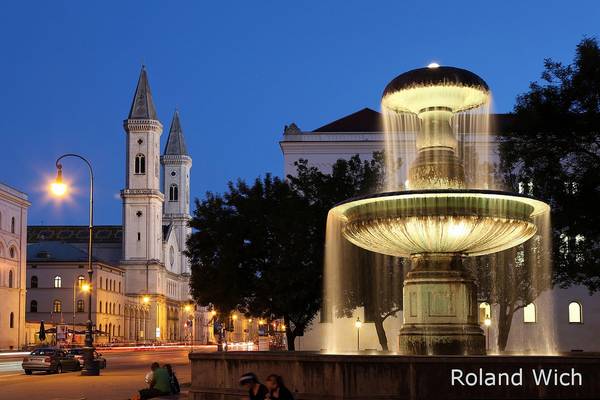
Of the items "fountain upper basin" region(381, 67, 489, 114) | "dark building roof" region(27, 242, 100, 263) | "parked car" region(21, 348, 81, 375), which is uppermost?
"dark building roof" region(27, 242, 100, 263)

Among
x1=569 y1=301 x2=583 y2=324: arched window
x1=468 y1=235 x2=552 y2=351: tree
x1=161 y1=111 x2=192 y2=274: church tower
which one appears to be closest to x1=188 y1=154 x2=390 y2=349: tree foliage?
x1=468 y1=235 x2=552 y2=351: tree

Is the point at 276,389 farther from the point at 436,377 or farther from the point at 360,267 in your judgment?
the point at 360,267

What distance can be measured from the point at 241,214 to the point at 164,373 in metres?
19.8

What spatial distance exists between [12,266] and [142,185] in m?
55.4

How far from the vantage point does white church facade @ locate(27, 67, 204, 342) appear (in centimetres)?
11556

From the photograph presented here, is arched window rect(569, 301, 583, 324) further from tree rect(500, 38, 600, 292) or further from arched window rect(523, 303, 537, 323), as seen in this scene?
tree rect(500, 38, 600, 292)

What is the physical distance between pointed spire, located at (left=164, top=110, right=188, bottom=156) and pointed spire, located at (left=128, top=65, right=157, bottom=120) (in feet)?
126

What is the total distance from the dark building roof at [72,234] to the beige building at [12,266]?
199ft

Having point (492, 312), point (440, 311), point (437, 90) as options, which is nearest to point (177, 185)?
point (492, 312)

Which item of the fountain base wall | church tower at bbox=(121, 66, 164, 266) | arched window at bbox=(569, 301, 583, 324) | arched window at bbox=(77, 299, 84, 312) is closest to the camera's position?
the fountain base wall

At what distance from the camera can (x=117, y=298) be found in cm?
12781

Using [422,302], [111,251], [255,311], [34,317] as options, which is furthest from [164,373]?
[111,251]

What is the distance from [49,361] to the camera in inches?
1459

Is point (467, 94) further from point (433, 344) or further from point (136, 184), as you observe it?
point (136, 184)
